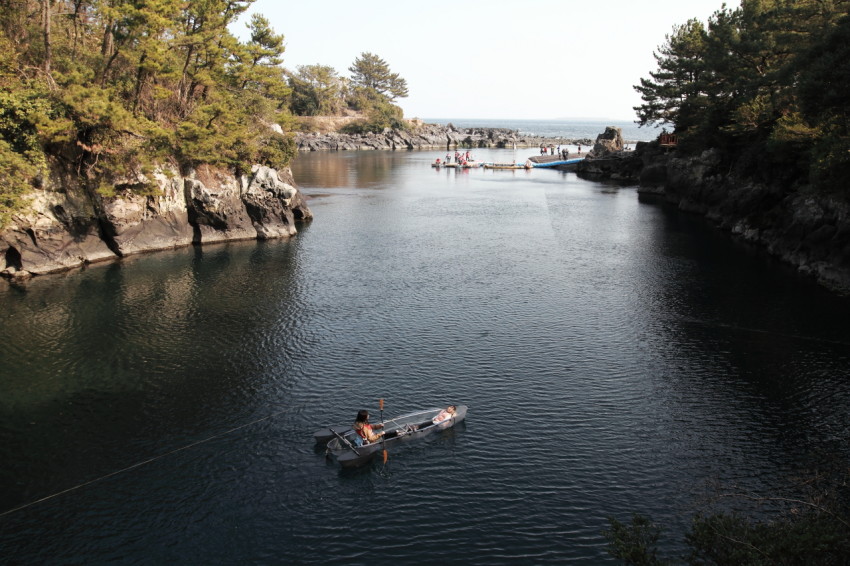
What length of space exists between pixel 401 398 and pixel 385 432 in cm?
445

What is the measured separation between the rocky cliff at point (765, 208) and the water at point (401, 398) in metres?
2.63

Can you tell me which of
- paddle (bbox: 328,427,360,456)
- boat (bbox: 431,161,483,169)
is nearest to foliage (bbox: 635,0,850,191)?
paddle (bbox: 328,427,360,456)

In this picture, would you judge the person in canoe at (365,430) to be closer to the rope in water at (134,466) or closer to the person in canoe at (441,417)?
the person in canoe at (441,417)

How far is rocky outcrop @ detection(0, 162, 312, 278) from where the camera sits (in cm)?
4875

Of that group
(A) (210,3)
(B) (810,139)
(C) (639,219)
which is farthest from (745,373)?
(A) (210,3)

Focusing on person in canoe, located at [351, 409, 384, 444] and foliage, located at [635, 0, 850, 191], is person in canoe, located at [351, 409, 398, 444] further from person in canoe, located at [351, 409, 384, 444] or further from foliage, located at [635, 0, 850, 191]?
foliage, located at [635, 0, 850, 191]

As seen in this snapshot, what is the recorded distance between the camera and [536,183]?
120562 mm

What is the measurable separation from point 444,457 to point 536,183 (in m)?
101

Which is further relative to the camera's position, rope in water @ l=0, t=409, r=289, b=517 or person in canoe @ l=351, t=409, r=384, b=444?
person in canoe @ l=351, t=409, r=384, b=444

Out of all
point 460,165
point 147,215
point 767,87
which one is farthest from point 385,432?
point 460,165

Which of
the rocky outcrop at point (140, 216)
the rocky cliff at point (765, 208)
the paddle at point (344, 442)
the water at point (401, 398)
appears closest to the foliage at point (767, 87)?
the rocky cliff at point (765, 208)

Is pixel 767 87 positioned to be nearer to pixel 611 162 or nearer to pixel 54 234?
pixel 611 162

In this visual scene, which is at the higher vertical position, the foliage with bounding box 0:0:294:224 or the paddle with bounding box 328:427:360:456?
the foliage with bounding box 0:0:294:224

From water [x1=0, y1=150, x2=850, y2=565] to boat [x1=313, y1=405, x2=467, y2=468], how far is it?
557mm
